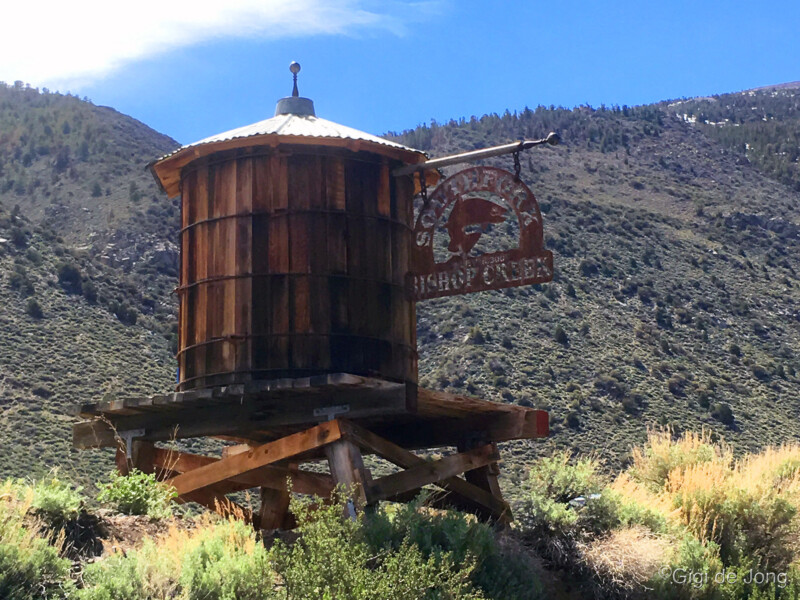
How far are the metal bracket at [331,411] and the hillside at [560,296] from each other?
13.5 metres

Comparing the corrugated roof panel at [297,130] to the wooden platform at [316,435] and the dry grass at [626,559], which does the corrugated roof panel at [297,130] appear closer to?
the wooden platform at [316,435]

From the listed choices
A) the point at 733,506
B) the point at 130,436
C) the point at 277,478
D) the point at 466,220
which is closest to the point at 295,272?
the point at 466,220

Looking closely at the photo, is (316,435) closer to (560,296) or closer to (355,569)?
(355,569)

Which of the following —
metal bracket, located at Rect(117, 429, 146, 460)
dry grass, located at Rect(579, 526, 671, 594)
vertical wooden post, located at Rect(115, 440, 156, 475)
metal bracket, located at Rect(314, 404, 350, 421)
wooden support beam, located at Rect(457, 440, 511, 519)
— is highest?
metal bracket, located at Rect(314, 404, 350, 421)

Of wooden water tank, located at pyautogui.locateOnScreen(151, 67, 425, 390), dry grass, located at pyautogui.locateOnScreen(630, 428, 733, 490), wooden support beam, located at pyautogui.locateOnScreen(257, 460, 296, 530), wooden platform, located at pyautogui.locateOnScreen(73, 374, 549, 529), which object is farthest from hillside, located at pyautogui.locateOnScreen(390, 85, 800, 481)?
wooden water tank, located at pyautogui.locateOnScreen(151, 67, 425, 390)

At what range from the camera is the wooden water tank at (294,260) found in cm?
1262

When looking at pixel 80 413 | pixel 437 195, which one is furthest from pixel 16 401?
pixel 437 195

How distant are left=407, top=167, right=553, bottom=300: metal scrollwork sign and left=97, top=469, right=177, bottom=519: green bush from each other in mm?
3487

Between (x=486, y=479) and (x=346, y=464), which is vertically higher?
(x=346, y=464)

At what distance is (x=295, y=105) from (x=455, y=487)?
4.81 meters

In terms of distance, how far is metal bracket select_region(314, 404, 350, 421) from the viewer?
1237cm

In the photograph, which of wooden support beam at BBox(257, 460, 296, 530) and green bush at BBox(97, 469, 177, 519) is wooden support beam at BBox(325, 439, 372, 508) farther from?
wooden support beam at BBox(257, 460, 296, 530)

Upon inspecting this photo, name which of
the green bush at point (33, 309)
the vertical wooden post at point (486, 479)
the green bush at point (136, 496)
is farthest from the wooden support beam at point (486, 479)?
the green bush at point (33, 309)

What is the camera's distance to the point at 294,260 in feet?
41.8
